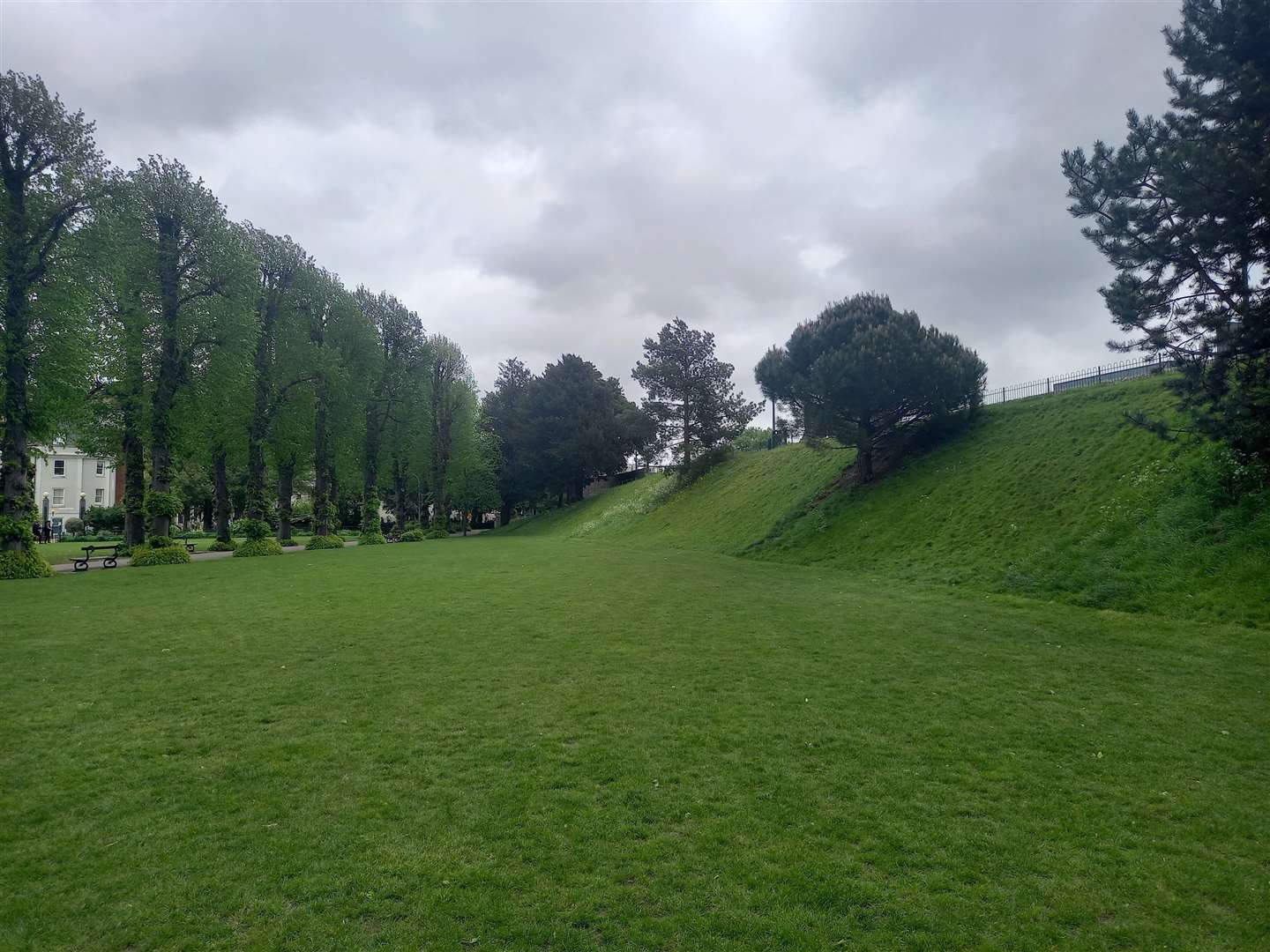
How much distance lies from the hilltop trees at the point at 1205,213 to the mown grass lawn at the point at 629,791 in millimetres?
6261

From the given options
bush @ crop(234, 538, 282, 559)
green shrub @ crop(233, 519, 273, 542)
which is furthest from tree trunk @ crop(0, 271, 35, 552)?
green shrub @ crop(233, 519, 273, 542)

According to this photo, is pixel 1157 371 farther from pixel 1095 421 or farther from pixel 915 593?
pixel 1095 421

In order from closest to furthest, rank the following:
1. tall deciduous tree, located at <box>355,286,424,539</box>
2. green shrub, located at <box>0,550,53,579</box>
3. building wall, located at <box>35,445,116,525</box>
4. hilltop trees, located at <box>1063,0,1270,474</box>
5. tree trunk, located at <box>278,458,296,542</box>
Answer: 1. hilltop trees, located at <box>1063,0,1270,474</box>
2. green shrub, located at <box>0,550,53,579</box>
3. tree trunk, located at <box>278,458,296,542</box>
4. tall deciduous tree, located at <box>355,286,424,539</box>
5. building wall, located at <box>35,445,116,525</box>

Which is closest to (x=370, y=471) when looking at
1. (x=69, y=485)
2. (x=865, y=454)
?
(x=865, y=454)

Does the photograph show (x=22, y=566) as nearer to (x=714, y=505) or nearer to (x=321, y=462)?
(x=321, y=462)

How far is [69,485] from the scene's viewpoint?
75688mm

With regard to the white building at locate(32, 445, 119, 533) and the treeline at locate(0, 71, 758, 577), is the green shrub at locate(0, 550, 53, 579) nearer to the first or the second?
the treeline at locate(0, 71, 758, 577)

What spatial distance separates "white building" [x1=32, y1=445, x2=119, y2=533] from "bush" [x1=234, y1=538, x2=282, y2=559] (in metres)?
55.2

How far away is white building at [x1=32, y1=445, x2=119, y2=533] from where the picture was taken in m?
73.4

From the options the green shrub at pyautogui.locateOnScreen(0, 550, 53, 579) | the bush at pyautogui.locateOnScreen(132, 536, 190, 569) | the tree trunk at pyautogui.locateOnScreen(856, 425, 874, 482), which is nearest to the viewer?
the green shrub at pyautogui.locateOnScreen(0, 550, 53, 579)

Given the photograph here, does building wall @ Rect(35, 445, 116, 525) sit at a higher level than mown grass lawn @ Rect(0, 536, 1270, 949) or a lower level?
higher

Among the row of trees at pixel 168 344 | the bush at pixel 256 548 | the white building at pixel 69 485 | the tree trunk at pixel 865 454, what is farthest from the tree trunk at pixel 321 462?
the white building at pixel 69 485

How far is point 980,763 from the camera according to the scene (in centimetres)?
661

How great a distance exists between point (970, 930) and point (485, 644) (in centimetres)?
914
